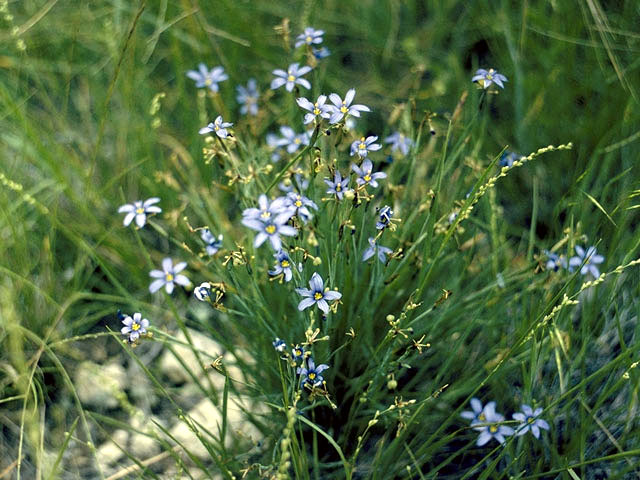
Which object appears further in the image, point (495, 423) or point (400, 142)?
point (400, 142)

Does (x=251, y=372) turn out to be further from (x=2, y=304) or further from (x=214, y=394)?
(x=2, y=304)

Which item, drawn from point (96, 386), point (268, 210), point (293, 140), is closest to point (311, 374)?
point (268, 210)

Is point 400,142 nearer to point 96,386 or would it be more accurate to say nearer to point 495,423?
point 495,423

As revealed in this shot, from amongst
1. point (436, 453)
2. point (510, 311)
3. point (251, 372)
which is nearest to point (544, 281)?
point (510, 311)

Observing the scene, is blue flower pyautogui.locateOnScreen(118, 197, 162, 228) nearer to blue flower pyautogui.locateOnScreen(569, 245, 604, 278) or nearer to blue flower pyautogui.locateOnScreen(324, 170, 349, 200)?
blue flower pyautogui.locateOnScreen(324, 170, 349, 200)

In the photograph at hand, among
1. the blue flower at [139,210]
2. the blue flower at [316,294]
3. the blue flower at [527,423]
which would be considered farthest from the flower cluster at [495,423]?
the blue flower at [139,210]

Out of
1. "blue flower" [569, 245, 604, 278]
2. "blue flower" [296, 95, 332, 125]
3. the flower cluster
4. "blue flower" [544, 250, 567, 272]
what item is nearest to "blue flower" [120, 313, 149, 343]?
"blue flower" [296, 95, 332, 125]
